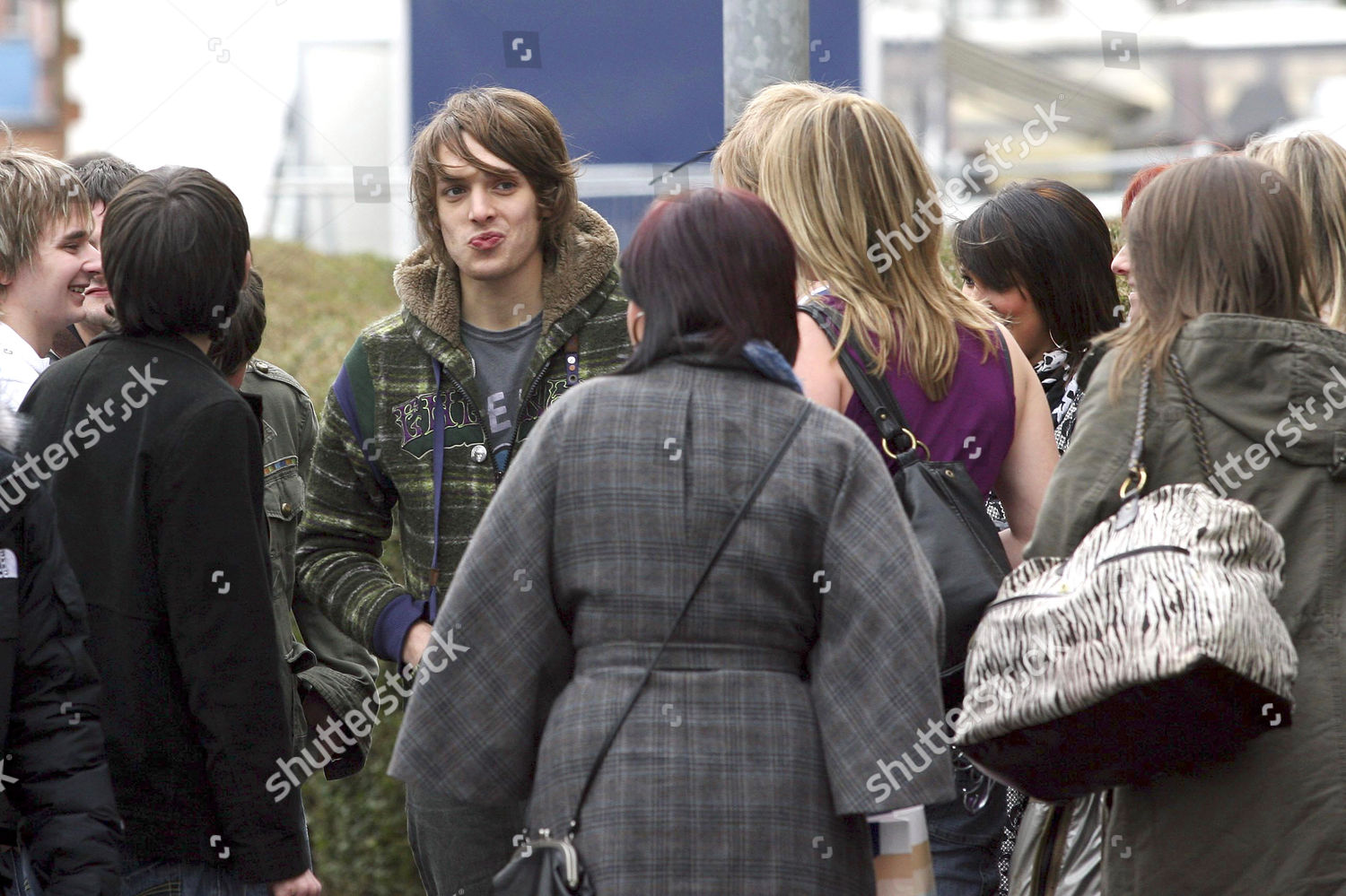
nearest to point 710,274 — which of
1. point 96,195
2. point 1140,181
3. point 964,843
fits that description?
point 964,843

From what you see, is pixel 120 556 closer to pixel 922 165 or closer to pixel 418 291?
pixel 418 291

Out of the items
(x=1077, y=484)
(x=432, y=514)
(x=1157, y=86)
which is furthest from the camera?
(x=1157, y=86)

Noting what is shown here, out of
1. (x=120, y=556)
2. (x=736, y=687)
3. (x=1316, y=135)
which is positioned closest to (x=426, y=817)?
(x=120, y=556)

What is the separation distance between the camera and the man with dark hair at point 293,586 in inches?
136

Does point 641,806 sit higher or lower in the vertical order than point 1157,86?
lower

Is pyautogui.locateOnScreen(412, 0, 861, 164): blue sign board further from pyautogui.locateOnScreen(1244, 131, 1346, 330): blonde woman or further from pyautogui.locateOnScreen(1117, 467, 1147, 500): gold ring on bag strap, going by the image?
pyautogui.locateOnScreen(1117, 467, 1147, 500): gold ring on bag strap

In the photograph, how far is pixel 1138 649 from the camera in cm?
231

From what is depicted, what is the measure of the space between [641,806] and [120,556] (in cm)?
101

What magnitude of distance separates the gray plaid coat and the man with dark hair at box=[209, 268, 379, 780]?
965mm

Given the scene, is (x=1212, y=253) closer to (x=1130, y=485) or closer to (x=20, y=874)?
(x=1130, y=485)

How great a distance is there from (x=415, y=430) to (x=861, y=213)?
0.98 m

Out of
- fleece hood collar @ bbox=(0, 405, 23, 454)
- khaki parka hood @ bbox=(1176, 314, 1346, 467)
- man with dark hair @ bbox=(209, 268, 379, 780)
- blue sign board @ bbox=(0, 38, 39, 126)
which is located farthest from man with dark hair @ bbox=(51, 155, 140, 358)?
blue sign board @ bbox=(0, 38, 39, 126)

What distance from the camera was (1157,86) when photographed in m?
19.2

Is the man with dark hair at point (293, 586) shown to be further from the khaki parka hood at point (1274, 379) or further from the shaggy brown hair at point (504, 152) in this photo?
the khaki parka hood at point (1274, 379)
